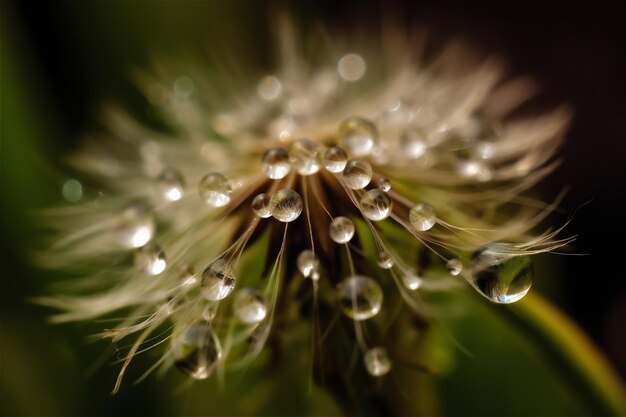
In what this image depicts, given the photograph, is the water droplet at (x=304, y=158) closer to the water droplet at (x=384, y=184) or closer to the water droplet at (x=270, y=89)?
the water droplet at (x=384, y=184)

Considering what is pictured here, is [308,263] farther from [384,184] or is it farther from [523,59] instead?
[523,59]

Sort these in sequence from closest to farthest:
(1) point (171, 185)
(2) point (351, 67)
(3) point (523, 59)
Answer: (1) point (171, 185) → (2) point (351, 67) → (3) point (523, 59)

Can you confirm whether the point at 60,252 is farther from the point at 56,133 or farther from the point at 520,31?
the point at 520,31

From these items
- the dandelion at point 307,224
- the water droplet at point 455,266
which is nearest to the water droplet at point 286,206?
the dandelion at point 307,224

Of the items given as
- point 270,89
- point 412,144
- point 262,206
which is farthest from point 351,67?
point 262,206

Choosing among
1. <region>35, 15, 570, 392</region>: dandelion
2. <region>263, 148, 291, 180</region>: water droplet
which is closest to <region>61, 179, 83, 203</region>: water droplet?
<region>35, 15, 570, 392</region>: dandelion

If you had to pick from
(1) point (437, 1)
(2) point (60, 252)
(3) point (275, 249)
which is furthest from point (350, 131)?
(1) point (437, 1)
